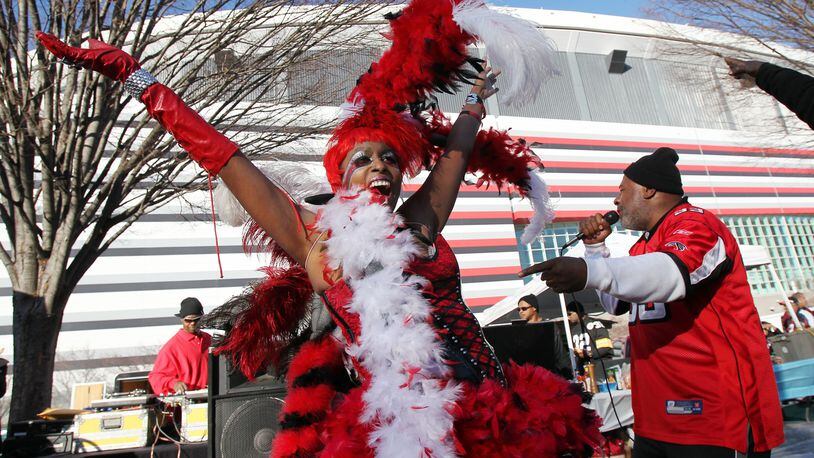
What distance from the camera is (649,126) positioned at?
826 inches

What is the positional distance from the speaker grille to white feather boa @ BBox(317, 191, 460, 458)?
2.35 m

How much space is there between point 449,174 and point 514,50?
17.5 inches

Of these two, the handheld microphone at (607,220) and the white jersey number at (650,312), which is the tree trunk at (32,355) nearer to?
the handheld microphone at (607,220)

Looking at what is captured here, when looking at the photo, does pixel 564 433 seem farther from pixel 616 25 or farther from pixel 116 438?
pixel 616 25

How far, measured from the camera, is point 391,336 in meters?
1.51

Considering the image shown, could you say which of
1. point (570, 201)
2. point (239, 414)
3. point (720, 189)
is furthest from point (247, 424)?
point (720, 189)

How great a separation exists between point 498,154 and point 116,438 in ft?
13.3

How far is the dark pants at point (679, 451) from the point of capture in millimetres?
1959

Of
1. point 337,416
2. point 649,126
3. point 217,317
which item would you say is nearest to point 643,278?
point 337,416

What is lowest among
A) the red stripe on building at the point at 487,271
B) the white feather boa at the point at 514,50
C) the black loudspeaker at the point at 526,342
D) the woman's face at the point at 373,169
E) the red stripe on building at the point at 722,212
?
the black loudspeaker at the point at 526,342

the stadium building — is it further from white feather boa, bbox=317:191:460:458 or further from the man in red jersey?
white feather boa, bbox=317:191:460:458

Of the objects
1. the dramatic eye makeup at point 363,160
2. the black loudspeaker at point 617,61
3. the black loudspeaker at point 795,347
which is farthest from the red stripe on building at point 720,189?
the dramatic eye makeup at point 363,160

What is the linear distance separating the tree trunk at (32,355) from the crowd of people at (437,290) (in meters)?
3.86

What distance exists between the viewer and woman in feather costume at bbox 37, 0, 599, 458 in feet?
4.81
